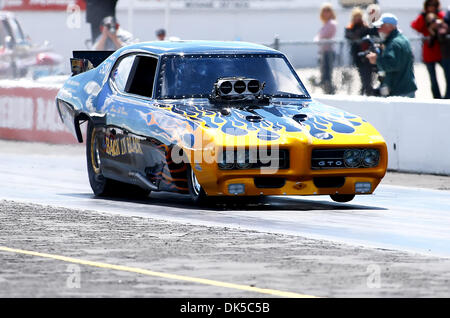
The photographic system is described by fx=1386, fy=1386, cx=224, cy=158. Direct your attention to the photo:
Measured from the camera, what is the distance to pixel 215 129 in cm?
1234

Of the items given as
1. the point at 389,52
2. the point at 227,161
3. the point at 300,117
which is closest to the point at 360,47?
the point at 389,52

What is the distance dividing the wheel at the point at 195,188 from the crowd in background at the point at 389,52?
583cm

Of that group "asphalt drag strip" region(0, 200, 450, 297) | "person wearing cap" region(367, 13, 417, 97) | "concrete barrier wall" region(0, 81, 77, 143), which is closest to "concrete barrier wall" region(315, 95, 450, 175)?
"person wearing cap" region(367, 13, 417, 97)

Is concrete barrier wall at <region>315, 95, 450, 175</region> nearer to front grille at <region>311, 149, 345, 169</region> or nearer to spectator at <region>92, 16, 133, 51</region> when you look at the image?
front grille at <region>311, 149, 345, 169</region>

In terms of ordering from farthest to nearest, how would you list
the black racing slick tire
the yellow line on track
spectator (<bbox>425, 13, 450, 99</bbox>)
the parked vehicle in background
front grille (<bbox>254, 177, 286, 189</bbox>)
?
the parked vehicle in background
spectator (<bbox>425, 13, 450, 99</bbox>)
the black racing slick tire
front grille (<bbox>254, 177, 286, 189</bbox>)
the yellow line on track

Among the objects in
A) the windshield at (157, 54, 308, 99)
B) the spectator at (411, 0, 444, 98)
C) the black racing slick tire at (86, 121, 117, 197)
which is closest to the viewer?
the windshield at (157, 54, 308, 99)

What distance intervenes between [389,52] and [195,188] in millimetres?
6074

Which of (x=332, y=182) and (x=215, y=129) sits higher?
(x=215, y=129)

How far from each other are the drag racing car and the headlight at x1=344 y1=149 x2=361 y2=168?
0.4 inches

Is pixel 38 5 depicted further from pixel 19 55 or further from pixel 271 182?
pixel 271 182

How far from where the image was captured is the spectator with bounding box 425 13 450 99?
70.8 ft
